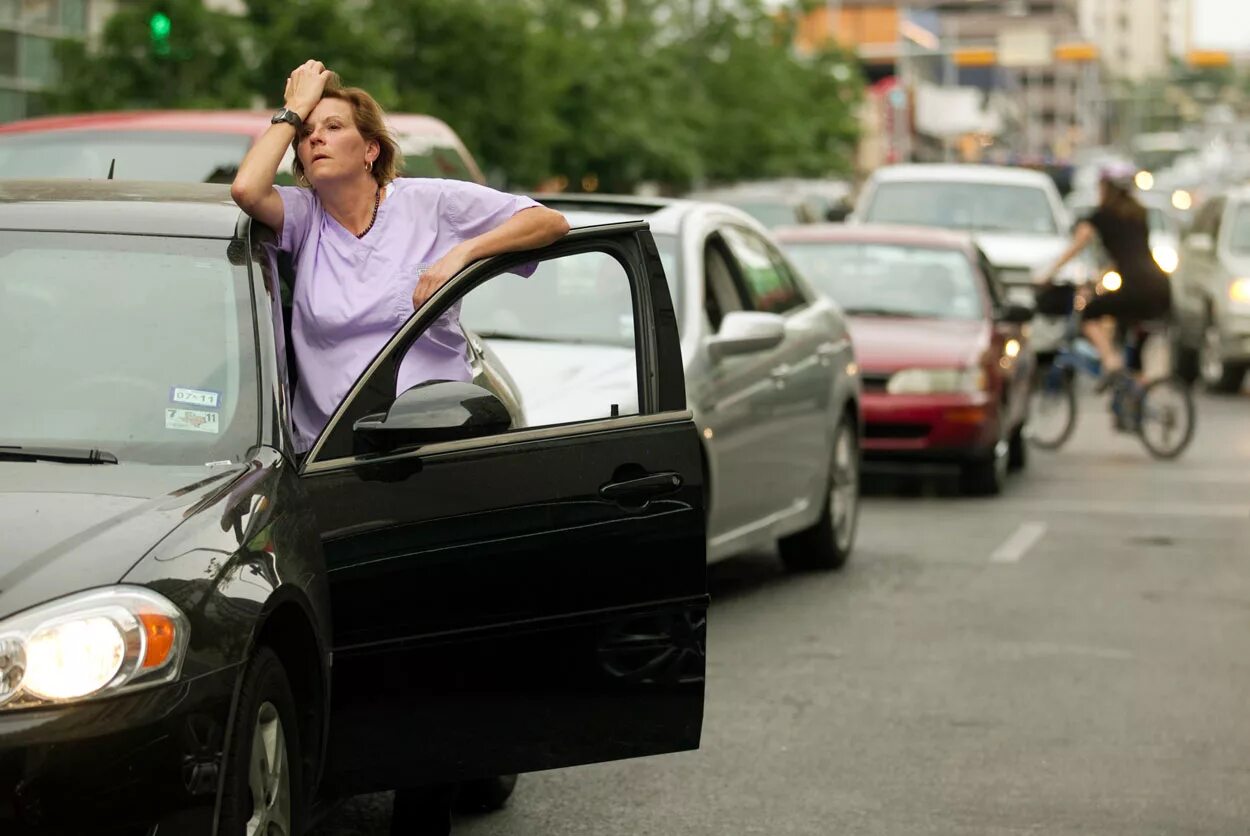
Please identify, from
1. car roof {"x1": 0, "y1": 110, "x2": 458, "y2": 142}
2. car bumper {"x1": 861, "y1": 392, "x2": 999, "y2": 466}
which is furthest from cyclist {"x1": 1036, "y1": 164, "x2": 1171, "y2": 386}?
car roof {"x1": 0, "y1": 110, "x2": 458, "y2": 142}

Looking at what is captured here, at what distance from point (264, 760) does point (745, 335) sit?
16.6ft

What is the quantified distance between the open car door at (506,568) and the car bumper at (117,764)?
0.75 m

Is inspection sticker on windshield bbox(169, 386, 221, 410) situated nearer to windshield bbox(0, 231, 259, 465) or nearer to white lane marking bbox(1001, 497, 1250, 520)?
windshield bbox(0, 231, 259, 465)

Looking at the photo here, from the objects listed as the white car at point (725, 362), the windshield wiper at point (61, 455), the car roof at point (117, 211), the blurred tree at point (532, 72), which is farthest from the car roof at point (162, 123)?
the blurred tree at point (532, 72)

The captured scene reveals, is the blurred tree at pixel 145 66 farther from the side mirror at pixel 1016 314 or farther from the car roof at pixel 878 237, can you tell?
the side mirror at pixel 1016 314

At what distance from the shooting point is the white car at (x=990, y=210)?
22.4 metres

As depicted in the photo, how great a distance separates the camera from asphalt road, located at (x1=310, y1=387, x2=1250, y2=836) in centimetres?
627

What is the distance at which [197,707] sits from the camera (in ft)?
13.6

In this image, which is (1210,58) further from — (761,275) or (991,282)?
(761,275)

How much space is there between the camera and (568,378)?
29.1 ft

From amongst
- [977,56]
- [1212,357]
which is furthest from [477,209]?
[977,56]

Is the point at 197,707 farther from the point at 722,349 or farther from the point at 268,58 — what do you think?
the point at 268,58

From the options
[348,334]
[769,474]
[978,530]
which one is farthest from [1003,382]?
[348,334]

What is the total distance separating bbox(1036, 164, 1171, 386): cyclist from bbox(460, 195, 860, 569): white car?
6.62 m
